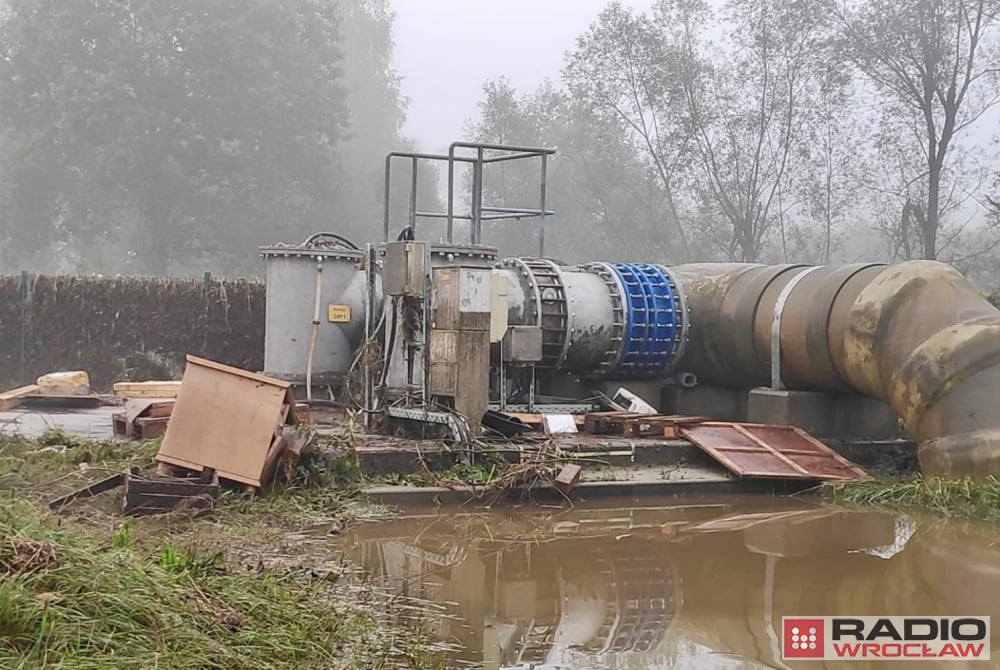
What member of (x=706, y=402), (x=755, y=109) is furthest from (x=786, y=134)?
(x=706, y=402)

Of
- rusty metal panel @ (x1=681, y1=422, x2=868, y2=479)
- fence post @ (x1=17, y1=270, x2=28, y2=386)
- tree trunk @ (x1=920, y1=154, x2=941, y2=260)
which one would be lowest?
rusty metal panel @ (x1=681, y1=422, x2=868, y2=479)

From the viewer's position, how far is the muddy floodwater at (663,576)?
5.02m

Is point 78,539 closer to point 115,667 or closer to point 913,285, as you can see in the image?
point 115,667

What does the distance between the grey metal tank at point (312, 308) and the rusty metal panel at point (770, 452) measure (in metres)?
4.32

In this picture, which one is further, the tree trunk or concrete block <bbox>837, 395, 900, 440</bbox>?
the tree trunk

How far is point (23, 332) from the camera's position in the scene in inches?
570

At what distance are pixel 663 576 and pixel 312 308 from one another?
6867mm

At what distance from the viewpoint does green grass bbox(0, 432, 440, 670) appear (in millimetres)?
3635

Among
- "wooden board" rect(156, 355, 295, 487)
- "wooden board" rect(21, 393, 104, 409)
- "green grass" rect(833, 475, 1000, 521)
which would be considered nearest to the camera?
"wooden board" rect(156, 355, 295, 487)

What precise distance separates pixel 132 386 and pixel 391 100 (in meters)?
45.7

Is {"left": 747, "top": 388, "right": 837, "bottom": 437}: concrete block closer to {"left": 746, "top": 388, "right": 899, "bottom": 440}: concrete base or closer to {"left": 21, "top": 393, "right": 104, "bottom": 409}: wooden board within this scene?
{"left": 746, "top": 388, "right": 899, "bottom": 440}: concrete base

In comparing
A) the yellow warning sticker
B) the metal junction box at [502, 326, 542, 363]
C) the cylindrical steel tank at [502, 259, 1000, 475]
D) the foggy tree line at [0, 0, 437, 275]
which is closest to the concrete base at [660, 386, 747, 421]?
the cylindrical steel tank at [502, 259, 1000, 475]

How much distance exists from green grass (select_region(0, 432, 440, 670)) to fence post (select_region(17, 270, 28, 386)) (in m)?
8.48

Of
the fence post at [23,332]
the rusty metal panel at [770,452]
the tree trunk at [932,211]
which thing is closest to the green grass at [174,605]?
the rusty metal panel at [770,452]
